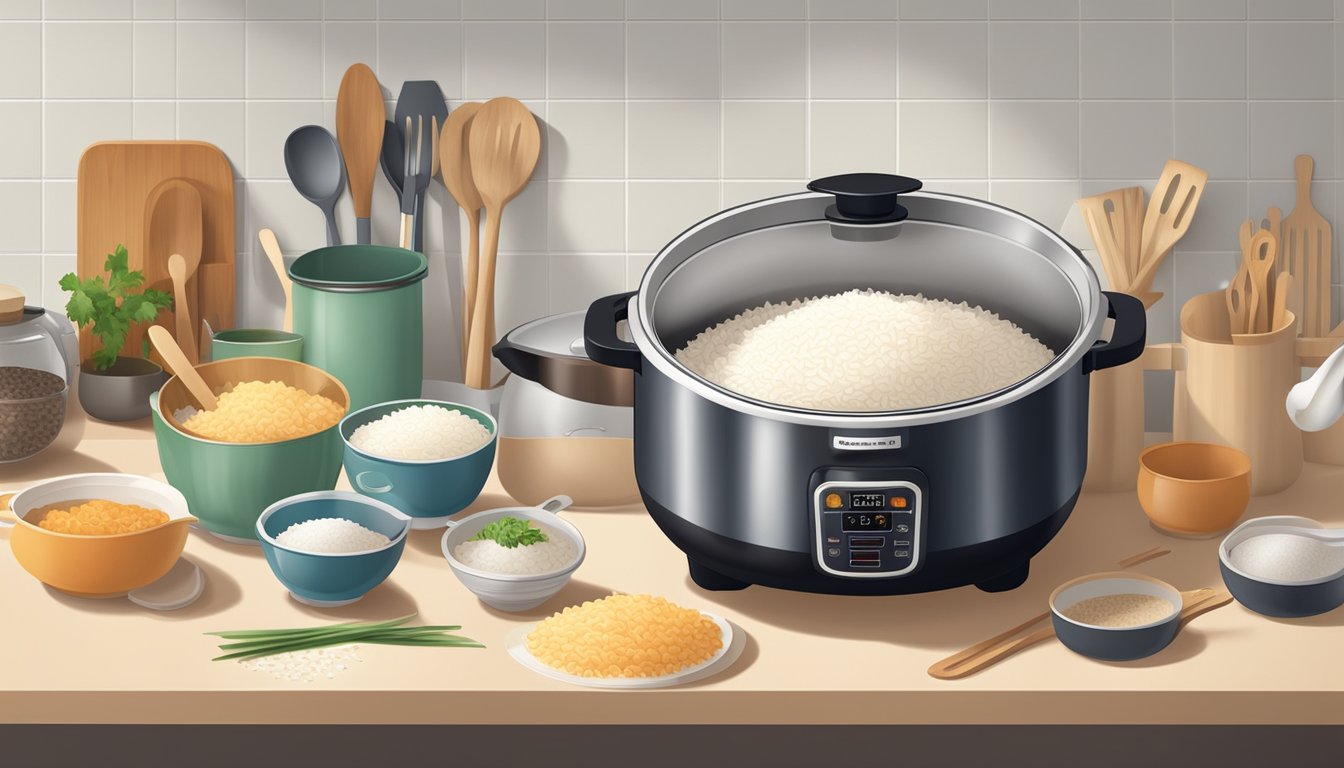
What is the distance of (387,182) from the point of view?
6.30ft

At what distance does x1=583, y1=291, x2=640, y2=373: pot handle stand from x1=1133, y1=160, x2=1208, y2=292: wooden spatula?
725mm

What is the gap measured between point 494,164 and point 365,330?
0.94 feet

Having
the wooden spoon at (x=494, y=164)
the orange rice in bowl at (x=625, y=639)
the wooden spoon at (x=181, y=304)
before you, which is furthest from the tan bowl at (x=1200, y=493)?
the wooden spoon at (x=181, y=304)

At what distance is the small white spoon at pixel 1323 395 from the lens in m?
1.30

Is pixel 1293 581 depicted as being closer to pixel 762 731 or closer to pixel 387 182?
pixel 762 731

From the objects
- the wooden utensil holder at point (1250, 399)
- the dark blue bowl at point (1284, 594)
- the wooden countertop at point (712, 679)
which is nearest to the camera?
the wooden countertop at point (712, 679)

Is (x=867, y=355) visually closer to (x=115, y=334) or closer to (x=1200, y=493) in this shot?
(x=1200, y=493)

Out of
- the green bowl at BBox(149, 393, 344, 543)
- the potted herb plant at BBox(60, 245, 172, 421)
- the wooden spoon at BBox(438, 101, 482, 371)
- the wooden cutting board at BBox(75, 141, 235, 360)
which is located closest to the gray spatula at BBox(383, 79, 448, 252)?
the wooden spoon at BBox(438, 101, 482, 371)

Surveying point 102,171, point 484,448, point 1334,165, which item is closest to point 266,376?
point 484,448

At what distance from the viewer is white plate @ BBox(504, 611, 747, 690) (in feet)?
4.03

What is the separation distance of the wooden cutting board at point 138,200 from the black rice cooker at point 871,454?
70cm

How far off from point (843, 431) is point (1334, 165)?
3.28 feet

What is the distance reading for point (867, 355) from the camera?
137cm

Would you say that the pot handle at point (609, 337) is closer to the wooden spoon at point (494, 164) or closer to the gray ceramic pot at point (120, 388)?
the wooden spoon at point (494, 164)
